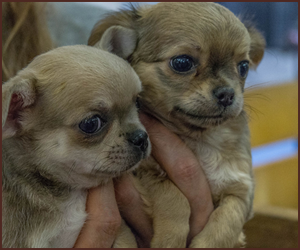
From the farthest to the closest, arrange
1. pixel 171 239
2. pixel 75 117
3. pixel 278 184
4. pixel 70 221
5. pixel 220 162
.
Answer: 1. pixel 278 184
2. pixel 220 162
3. pixel 171 239
4. pixel 70 221
5. pixel 75 117

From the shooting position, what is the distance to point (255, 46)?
7.86 feet

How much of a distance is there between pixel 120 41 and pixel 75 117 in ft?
2.11

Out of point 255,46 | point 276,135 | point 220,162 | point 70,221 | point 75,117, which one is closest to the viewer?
point 75,117

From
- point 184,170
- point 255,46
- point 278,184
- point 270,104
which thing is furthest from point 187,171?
point 270,104

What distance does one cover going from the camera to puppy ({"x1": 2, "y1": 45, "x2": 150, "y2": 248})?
5.44 ft

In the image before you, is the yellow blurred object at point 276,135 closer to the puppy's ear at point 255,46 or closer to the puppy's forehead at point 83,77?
the puppy's ear at point 255,46

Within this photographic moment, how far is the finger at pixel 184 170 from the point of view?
2117 millimetres

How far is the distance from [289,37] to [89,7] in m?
3.10

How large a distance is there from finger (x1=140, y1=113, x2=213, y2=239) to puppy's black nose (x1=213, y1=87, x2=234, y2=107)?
418 mm

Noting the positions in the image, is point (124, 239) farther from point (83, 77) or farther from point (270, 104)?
point (270, 104)

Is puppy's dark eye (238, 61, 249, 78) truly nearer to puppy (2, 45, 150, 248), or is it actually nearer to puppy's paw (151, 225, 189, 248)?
puppy (2, 45, 150, 248)

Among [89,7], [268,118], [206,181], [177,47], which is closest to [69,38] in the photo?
[89,7]

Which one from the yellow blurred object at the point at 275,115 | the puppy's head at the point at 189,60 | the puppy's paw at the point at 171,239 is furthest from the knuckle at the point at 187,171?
the yellow blurred object at the point at 275,115

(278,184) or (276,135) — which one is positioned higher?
(276,135)
